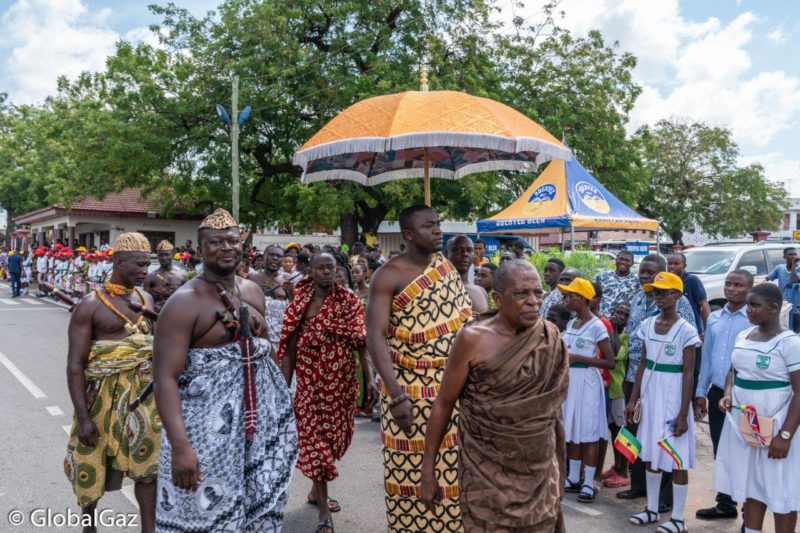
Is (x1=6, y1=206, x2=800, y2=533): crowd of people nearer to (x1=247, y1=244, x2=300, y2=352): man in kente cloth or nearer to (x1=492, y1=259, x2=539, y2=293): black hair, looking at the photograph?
(x1=492, y1=259, x2=539, y2=293): black hair

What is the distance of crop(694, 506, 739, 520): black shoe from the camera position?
462 cm

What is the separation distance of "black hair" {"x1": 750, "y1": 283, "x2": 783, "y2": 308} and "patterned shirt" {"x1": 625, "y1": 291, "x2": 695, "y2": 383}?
1071mm

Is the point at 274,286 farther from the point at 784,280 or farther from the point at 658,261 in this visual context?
the point at 784,280

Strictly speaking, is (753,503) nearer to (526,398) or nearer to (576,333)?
(576,333)

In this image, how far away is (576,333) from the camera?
5059mm

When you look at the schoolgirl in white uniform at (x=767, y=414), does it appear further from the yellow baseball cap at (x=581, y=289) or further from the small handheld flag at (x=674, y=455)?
the yellow baseball cap at (x=581, y=289)

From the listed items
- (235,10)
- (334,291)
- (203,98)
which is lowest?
(334,291)

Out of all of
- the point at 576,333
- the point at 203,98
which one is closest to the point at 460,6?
the point at 203,98

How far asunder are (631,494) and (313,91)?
16.0 meters

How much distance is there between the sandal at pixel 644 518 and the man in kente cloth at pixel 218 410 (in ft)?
8.67

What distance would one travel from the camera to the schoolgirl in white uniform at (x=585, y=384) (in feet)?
16.3

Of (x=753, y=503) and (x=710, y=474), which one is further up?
(x=753, y=503)

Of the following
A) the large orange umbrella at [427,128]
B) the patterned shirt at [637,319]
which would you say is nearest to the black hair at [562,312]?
the patterned shirt at [637,319]

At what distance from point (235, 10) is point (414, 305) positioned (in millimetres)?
18676
